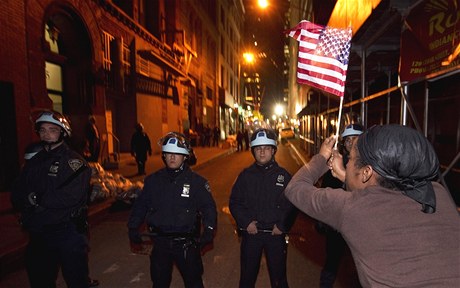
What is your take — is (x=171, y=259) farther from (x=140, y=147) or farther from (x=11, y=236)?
(x=140, y=147)

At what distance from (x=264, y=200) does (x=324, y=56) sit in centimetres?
162

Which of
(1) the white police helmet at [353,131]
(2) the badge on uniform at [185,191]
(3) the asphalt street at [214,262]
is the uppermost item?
(1) the white police helmet at [353,131]

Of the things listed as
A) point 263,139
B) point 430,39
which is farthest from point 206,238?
point 430,39

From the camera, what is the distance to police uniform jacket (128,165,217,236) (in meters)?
3.09

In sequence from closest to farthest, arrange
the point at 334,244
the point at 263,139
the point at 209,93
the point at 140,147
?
the point at 263,139 → the point at 334,244 → the point at 140,147 → the point at 209,93

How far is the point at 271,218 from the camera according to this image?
3.31 m

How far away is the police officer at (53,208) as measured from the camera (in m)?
2.96

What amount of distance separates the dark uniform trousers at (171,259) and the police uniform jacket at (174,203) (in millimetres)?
102

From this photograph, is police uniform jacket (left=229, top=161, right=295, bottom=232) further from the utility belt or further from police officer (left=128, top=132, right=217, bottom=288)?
the utility belt

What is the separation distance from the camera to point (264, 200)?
11.1 ft

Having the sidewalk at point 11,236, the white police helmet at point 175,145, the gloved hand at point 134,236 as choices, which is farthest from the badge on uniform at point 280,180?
the sidewalk at point 11,236

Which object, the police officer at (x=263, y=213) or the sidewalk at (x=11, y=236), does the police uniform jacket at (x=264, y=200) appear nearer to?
the police officer at (x=263, y=213)

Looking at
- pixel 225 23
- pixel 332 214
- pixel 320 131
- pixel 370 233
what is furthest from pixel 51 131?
pixel 225 23

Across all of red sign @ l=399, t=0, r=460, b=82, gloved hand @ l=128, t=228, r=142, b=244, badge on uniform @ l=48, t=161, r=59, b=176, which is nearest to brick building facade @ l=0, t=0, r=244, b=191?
badge on uniform @ l=48, t=161, r=59, b=176
